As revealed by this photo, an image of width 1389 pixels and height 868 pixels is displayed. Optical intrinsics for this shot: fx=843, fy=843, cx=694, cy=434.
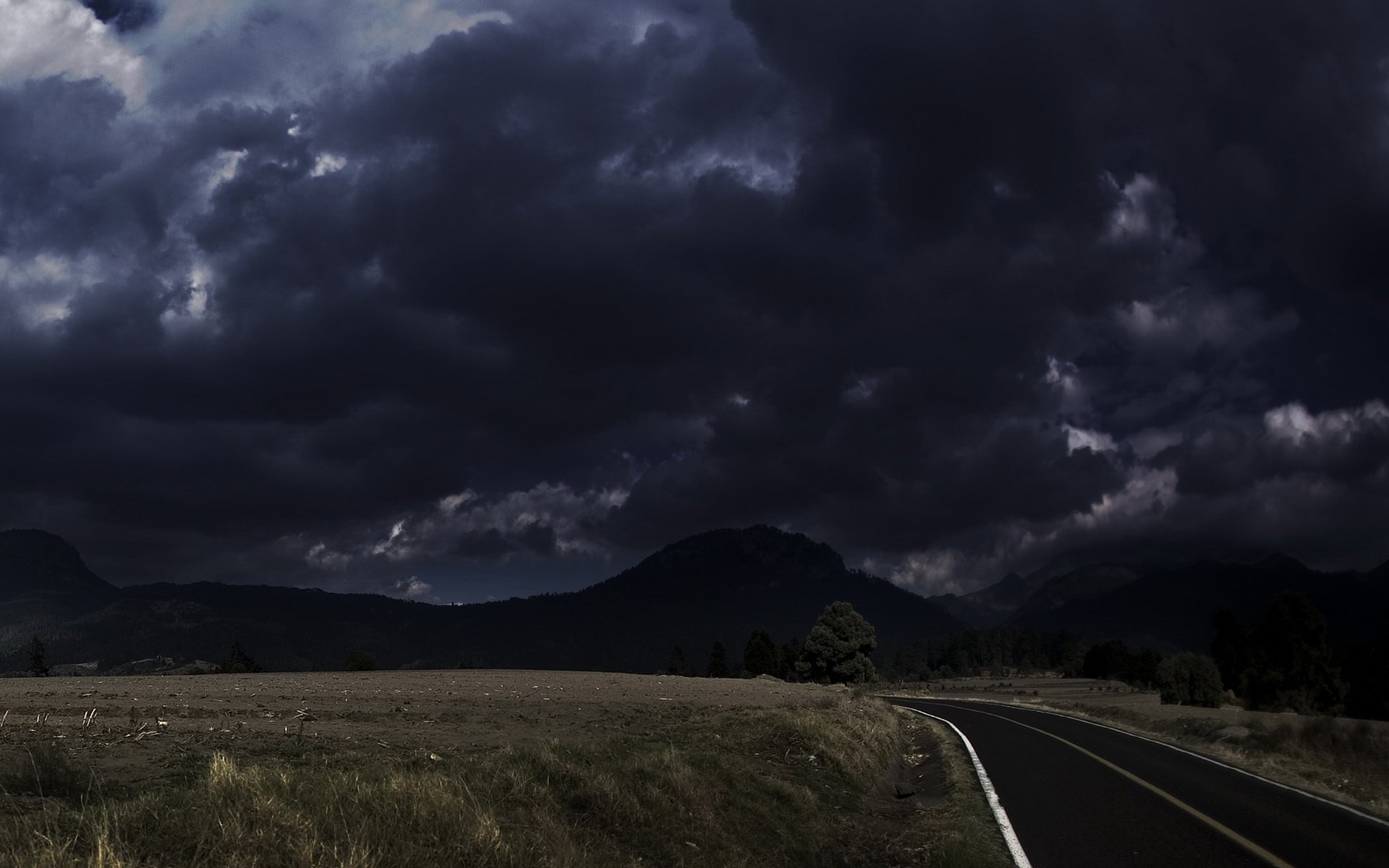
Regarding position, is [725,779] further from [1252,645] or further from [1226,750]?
[1252,645]

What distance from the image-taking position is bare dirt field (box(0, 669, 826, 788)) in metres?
15.3

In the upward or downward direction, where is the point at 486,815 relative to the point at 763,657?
upward

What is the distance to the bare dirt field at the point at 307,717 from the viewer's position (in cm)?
1529

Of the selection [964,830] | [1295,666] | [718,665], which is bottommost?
[718,665]

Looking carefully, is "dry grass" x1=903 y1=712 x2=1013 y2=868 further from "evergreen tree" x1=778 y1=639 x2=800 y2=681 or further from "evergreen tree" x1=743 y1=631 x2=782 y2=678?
"evergreen tree" x1=778 y1=639 x2=800 y2=681

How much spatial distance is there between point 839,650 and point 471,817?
103 metres

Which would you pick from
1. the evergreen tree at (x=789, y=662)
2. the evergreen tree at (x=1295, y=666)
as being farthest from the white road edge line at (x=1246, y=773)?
the evergreen tree at (x=789, y=662)

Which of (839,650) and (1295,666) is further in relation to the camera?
(839,650)

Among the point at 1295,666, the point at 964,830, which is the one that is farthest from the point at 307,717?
the point at 1295,666

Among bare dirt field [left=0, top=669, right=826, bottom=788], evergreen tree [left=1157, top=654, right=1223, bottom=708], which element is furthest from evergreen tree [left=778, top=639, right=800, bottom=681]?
bare dirt field [left=0, top=669, right=826, bottom=788]

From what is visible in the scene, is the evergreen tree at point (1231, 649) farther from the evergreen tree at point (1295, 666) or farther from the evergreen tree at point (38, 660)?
the evergreen tree at point (38, 660)

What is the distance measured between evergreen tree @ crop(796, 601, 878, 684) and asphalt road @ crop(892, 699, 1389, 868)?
279ft

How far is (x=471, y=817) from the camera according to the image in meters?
8.49

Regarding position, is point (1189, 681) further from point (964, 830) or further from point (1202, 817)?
point (964, 830)
